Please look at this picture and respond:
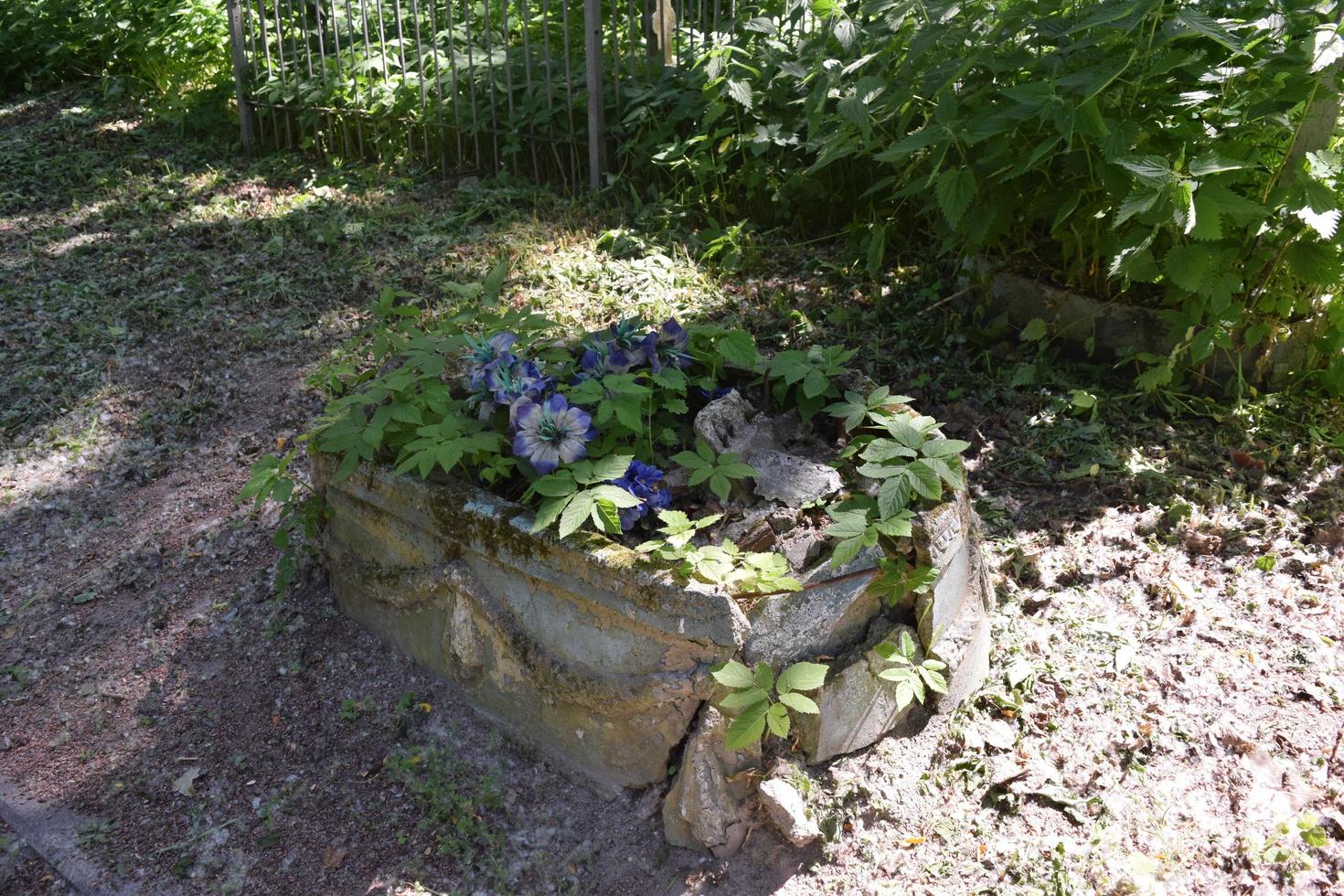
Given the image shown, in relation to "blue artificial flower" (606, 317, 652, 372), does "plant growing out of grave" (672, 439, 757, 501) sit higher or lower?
lower

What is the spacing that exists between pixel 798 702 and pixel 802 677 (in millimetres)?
61

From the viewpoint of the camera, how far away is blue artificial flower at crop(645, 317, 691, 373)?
2.90 m

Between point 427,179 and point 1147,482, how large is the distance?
3971 millimetres

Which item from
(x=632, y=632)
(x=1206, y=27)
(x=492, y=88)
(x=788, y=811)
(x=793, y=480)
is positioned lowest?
(x=788, y=811)

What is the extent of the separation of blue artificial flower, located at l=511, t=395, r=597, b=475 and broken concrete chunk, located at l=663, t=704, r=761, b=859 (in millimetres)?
639

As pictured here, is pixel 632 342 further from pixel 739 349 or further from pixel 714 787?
pixel 714 787

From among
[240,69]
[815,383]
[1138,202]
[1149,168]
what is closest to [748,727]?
[815,383]

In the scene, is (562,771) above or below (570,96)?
below

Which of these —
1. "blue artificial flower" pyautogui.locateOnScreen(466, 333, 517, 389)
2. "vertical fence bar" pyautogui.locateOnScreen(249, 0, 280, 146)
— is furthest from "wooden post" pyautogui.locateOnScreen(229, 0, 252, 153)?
"blue artificial flower" pyautogui.locateOnScreen(466, 333, 517, 389)

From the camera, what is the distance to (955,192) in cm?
369

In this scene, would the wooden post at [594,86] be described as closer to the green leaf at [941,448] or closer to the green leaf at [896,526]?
the green leaf at [941,448]

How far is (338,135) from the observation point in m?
6.38

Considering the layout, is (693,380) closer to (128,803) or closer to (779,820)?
(779,820)

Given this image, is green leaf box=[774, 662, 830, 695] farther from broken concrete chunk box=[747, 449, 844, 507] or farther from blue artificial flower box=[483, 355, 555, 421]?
blue artificial flower box=[483, 355, 555, 421]
